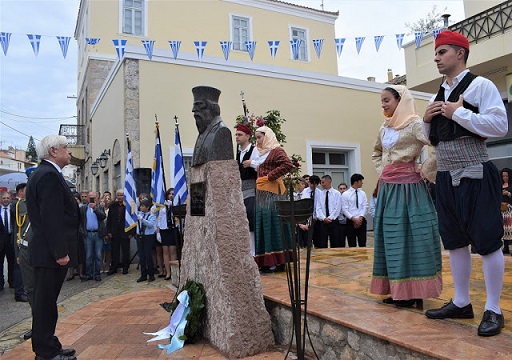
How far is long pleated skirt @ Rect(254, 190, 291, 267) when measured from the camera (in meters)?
4.80

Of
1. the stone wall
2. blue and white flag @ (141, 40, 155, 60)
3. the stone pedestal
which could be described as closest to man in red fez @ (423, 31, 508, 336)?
the stone wall

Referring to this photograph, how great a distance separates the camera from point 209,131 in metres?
3.78

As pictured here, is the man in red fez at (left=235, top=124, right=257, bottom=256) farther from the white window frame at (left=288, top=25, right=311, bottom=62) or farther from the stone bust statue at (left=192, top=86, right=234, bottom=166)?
the white window frame at (left=288, top=25, right=311, bottom=62)

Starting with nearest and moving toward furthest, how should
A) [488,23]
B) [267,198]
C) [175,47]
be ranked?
[267,198] < [175,47] < [488,23]

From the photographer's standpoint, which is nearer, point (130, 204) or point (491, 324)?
point (491, 324)

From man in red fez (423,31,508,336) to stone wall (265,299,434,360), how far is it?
0.50 meters

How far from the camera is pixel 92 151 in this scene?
15.9 m

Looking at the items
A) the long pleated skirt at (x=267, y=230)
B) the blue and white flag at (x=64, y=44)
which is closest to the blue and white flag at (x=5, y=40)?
the blue and white flag at (x=64, y=44)

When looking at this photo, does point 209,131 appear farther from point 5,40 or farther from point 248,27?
point 248,27

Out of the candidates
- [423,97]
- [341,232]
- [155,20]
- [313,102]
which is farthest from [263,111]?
[155,20]

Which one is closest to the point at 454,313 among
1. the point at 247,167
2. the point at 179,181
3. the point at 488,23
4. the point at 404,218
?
the point at 404,218

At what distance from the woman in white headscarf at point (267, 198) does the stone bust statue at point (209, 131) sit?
1034mm

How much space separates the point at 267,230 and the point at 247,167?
803mm

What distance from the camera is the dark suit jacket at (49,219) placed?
3.14 metres
